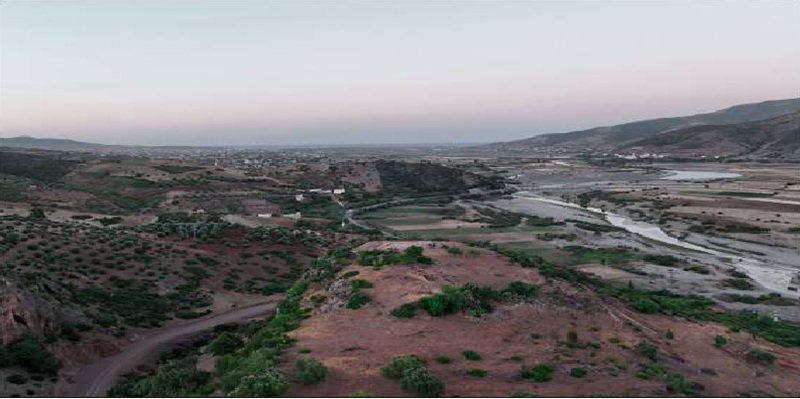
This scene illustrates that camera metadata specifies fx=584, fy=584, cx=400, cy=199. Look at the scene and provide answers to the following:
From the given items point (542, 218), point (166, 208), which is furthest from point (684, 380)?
point (166, 208)

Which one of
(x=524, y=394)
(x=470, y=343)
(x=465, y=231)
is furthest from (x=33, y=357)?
(x=465, y=231)

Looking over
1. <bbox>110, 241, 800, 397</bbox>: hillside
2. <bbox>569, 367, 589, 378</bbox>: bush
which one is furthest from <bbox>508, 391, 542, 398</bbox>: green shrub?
<bbox>569, 367, 589, 378</bbox>: bush

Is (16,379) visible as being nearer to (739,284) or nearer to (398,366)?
(398,366)

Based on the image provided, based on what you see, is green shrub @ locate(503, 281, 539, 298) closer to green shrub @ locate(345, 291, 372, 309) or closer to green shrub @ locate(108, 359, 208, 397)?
green shrub @ locate(345, 291, 372, 309)

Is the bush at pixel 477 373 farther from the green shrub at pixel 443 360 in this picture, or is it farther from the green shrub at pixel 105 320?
the green shrub at pixel 105 320

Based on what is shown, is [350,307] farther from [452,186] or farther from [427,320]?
[452,186]

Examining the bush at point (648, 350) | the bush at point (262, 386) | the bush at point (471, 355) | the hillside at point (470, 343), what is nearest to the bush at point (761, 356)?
the hillside at point (470, 343)
